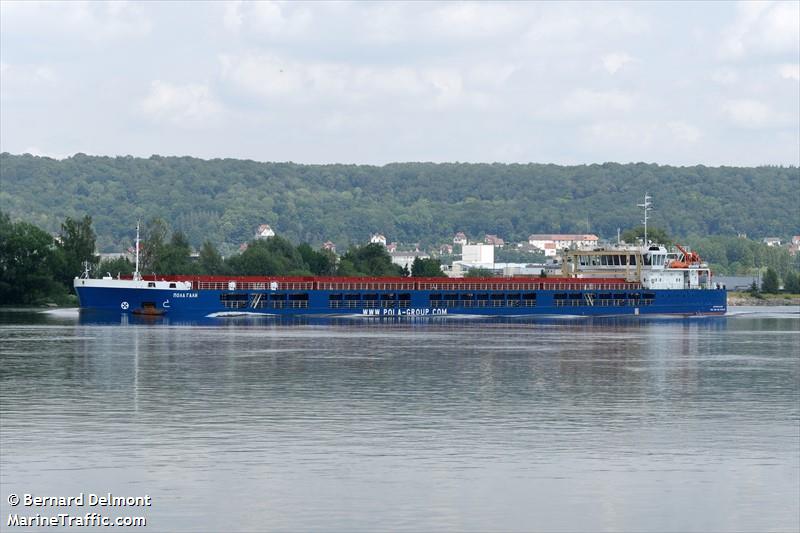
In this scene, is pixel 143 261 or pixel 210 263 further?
pixel 210 263

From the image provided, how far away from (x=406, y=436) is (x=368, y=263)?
485 feet

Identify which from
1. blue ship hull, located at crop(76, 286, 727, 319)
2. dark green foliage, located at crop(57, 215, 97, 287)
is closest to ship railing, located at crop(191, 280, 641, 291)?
blue ship hull, located at crop(76, 286, 727, 319)

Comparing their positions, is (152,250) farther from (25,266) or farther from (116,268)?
(25,266)

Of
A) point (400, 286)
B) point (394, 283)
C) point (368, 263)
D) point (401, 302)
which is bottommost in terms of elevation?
point (401, 302)

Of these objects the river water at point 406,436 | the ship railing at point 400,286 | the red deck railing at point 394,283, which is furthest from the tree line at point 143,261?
the river water at point 406,436

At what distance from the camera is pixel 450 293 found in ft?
438

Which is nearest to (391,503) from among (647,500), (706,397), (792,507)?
(647,500)

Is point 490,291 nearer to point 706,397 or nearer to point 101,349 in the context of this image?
point 101,349

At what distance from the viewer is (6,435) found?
4075 centimetres

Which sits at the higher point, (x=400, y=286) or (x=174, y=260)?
(x=174, y=260)

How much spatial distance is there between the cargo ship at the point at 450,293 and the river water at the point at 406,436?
40410 mm

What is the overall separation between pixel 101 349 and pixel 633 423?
4097cm

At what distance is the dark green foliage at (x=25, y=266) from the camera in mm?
143500

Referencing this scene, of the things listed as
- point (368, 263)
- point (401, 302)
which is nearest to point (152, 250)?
Answer: point (368, 263)
